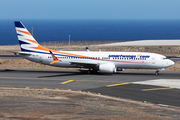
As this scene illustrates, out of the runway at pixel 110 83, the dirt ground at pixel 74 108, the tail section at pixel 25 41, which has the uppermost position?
the tail section at pixel 25 41

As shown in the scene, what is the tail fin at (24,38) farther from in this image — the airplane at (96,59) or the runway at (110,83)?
the runway at (110,83)

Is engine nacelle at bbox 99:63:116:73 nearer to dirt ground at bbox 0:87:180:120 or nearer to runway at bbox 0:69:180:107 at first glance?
runway at bbox 0:69:180:107

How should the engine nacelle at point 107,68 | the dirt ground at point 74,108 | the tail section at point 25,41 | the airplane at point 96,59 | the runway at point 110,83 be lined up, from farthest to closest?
the tail section at point 25,41
the airplane at point 96,59
the engine nacelle at point 107,68
the runway at point 110,83
the dirt ground at point 74,108

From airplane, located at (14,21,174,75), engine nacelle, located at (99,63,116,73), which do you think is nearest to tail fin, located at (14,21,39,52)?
airplane, located at (14,21,174,75)

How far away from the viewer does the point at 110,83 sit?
3841cm

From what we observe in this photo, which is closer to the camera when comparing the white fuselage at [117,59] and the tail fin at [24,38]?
the white fuselage at [117,59]

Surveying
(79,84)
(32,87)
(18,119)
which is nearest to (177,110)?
(18,119)

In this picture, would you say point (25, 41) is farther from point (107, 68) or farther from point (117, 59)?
point (117, 59)

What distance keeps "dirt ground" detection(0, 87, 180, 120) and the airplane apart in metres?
15.4

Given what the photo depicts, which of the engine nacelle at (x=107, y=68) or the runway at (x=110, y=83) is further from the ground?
the engine nacelle at (x=107, y=68)

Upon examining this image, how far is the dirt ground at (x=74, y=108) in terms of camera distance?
20.1 meters

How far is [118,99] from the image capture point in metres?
28.9

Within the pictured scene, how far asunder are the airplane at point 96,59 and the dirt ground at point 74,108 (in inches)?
608

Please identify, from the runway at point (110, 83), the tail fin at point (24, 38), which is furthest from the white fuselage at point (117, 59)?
the tail fin at point (24, 38)
